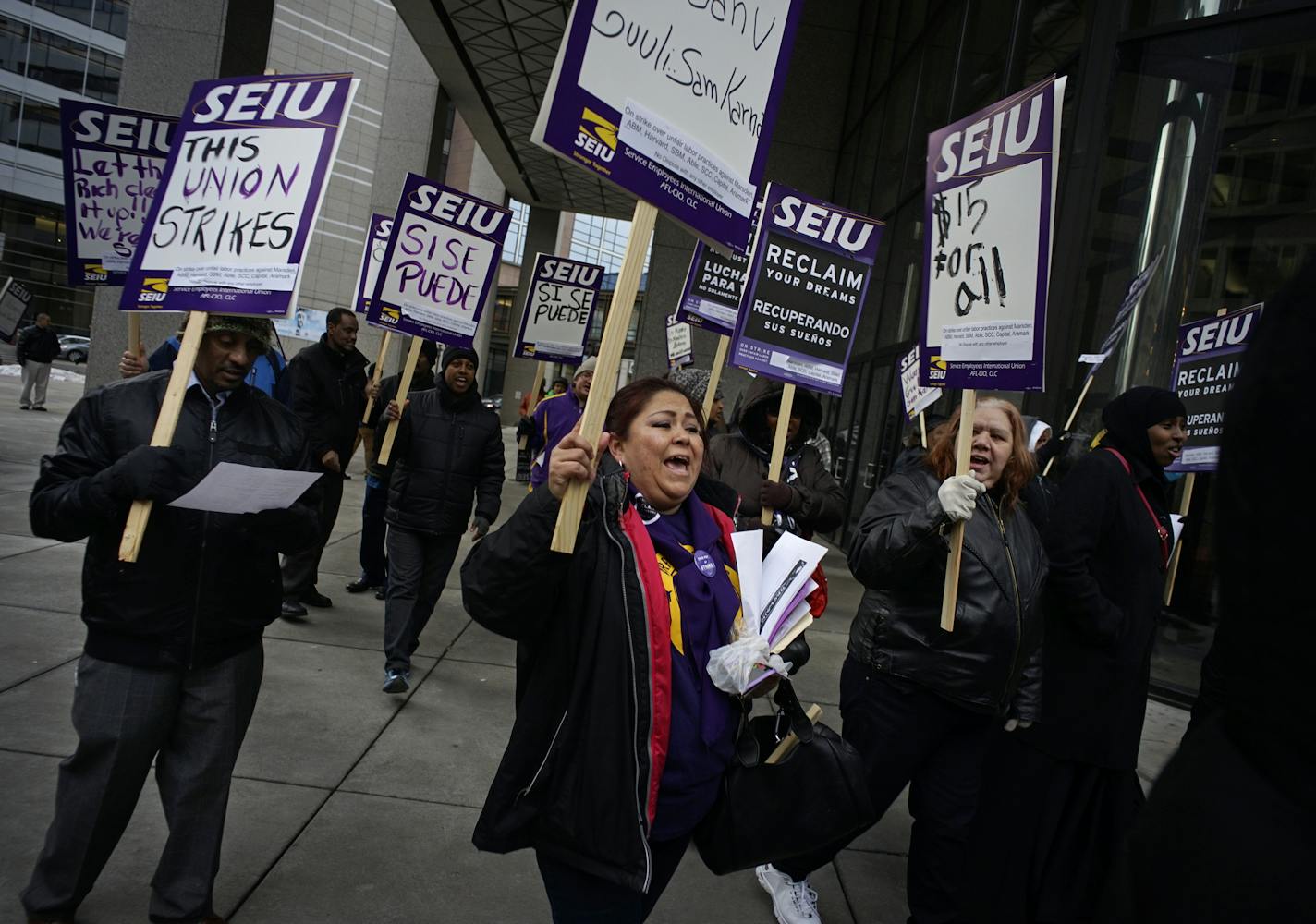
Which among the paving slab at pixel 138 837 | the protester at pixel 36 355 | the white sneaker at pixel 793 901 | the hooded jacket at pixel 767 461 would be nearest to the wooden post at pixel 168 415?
the paving slab at pixel 138 837

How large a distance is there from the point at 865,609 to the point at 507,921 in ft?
5.71

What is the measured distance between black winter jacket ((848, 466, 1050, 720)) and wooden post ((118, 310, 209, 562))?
2.32 metres

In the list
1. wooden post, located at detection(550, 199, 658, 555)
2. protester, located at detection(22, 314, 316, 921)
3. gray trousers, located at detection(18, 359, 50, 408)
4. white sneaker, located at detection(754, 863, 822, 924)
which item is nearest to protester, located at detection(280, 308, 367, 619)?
protester, located at detection(22, 314, 316, 921)

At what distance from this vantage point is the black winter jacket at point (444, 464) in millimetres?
5816

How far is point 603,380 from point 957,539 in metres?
1.70

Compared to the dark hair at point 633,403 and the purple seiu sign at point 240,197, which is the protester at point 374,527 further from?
the dark hair at point 633,403

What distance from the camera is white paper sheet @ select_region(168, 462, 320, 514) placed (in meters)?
2.71

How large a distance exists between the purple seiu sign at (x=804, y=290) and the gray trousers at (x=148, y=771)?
3360mm

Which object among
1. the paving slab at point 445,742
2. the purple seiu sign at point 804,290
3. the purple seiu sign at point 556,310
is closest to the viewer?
the paving slab at point 445,742

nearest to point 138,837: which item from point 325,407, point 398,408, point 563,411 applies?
point 398,408

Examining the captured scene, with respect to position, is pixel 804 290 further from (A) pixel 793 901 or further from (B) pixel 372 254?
(B) pixel 372 254

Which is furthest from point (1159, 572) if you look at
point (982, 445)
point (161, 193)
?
point (161, 193)

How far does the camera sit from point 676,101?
2.50 m

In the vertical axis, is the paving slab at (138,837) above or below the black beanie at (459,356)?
below
